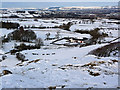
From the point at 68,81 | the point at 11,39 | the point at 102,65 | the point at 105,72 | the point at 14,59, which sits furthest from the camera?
the point at 11,39

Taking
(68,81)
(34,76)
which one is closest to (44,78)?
(34,76)

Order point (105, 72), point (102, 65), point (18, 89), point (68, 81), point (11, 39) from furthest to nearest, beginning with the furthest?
point (11, 39), point (102, 65), point (105, 72), point (68, 81), point (18, 89)

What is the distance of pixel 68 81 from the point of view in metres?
7.12

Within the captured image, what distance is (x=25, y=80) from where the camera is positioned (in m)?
7.14

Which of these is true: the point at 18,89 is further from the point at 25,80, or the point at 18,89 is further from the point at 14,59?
the point at 14,59

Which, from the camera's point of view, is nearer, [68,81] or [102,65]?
[68,81]

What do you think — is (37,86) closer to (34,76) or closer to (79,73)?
(34,76)

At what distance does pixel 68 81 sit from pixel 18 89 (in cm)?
208

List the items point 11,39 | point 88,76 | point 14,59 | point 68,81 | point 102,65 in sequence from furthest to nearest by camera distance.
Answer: point 11,39 < point 14,59 < point 102,65 < point 88,76 < point 68,81

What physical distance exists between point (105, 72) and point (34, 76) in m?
3.47

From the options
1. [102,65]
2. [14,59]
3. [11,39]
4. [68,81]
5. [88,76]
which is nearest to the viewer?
[68,81]

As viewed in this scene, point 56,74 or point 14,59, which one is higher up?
point 56,74

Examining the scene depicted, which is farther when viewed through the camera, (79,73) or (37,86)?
(79,73)

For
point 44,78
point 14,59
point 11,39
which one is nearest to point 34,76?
point 44,78
